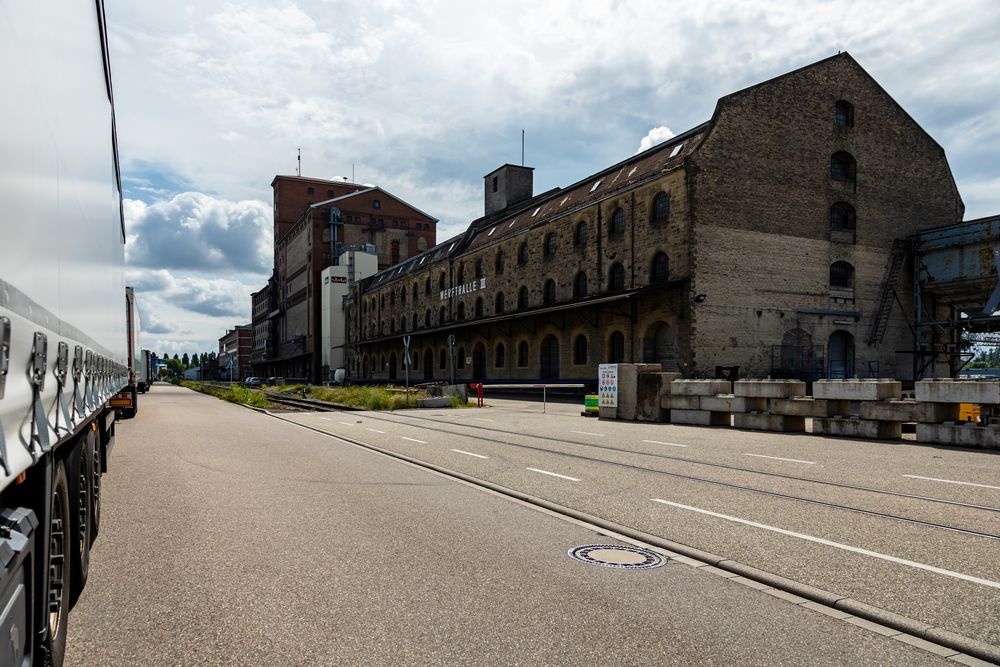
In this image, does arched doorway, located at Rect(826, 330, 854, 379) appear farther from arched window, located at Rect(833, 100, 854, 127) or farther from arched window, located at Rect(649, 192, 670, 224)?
arched window, located at Rect(833, 100, 854, 127)

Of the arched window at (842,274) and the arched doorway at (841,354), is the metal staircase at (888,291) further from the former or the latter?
the arched window at (842,274)

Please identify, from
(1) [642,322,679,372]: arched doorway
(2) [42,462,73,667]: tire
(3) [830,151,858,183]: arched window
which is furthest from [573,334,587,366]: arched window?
(2) [42,462,73,667]: tire

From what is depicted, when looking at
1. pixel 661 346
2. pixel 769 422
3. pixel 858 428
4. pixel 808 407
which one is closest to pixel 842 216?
pixel 661 346

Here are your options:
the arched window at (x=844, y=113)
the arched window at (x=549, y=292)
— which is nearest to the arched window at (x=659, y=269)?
the arched window at (x=549, y=292)

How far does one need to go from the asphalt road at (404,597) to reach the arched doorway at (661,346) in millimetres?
25738

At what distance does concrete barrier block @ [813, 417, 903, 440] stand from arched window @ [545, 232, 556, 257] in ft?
94.6

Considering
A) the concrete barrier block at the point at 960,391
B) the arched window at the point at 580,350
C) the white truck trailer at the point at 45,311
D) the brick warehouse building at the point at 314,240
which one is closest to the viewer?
the white truck trailer at the point at 45,311

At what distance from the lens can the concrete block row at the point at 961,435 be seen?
1290 cm

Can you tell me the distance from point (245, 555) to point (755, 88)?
34361 mm

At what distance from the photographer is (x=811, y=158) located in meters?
35.7

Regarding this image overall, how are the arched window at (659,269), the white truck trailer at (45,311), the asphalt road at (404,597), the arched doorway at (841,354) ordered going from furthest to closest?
the arched doorway at (841,354) → the arched window at (659,269) → the asphalt road at (404,597) → the white truck trailer at (45,311)

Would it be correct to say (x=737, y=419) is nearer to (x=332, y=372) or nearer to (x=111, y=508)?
(x=111, y=508)

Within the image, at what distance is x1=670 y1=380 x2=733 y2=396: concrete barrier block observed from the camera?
18656 mm

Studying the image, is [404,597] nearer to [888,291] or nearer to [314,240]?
[888,291]
